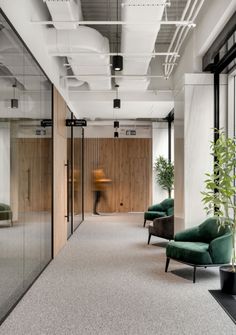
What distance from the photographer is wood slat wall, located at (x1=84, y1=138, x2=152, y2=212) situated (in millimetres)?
14930

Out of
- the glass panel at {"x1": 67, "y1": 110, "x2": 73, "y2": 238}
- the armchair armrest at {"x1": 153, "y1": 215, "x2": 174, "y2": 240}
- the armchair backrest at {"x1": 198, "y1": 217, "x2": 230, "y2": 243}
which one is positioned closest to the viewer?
the armchair backrest at {"x1": 198, "y1": 217, "x2": 230, "y2": 243}

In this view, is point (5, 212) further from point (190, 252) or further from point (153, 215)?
point (153, 215)

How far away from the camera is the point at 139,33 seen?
5910 mm

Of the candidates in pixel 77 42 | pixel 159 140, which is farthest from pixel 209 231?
pixel 159 140

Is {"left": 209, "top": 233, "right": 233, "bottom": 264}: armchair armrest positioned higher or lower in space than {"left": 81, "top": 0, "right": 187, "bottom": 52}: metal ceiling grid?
lower

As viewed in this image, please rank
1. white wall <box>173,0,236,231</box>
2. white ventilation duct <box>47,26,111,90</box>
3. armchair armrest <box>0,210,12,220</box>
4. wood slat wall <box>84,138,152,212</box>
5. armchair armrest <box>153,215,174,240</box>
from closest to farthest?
armchair armrest <box>0,210,12,220</box> → white ventilation duct <box>47,26,111,90</box> → white wall <box>173,0,236,231</box> → armchair armrest <box>153,215,174,240</box> → wood slat wall <box>84,138,152,212</box>

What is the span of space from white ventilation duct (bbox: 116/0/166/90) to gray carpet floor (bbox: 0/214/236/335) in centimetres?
357

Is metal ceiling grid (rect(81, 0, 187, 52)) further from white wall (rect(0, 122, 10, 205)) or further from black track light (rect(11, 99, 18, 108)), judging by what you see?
white wall (rect(0, 122, 10, 205))

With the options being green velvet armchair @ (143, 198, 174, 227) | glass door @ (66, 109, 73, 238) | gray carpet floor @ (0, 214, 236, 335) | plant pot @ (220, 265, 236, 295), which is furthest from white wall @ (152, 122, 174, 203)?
plant pot @ (220, 265, 236, 295)

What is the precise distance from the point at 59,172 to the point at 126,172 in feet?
24.1

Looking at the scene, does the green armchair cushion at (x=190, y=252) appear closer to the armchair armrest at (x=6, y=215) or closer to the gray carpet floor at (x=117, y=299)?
the gray carpet floor at (x=117, y=299)

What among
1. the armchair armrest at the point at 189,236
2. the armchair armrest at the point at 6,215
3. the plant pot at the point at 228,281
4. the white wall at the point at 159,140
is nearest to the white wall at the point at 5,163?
the armchair armrest at the point at 6,215

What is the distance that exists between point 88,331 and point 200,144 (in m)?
4.31

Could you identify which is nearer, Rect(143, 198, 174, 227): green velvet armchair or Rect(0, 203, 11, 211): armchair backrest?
Rect(0, 203, 11, 211): armchair backrest
